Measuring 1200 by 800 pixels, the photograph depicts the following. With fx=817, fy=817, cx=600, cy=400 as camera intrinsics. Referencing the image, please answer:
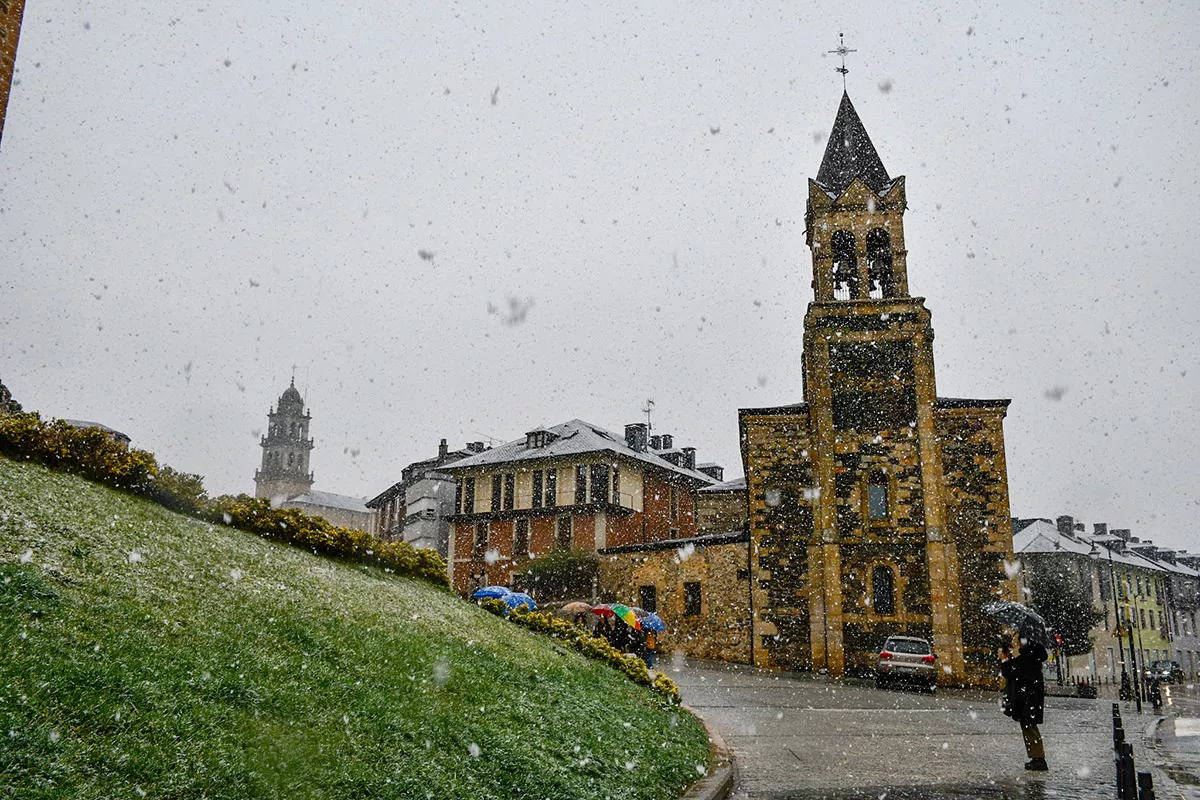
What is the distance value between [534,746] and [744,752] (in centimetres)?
533

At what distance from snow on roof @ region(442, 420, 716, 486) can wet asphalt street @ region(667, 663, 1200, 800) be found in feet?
84.6

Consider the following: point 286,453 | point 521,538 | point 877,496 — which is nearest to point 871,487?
point 877,496

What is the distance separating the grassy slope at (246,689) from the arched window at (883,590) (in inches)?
753

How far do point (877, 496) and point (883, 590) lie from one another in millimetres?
3376

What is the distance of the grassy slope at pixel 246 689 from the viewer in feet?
16.7

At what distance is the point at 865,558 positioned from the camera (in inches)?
1161

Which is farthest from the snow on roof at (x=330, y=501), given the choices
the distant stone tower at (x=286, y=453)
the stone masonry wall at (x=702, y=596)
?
the stone masonry wall at (x=702, y=596)

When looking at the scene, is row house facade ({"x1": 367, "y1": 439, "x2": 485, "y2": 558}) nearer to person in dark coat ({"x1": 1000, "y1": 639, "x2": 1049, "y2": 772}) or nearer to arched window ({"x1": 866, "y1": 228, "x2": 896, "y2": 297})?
arched window ({"x1": 866, "y1": 228, "x2": 896, "y2": 297})

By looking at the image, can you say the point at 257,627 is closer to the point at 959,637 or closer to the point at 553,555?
the point at 959,637

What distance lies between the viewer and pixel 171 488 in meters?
13.3

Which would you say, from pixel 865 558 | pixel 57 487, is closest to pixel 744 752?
pixel 57 487

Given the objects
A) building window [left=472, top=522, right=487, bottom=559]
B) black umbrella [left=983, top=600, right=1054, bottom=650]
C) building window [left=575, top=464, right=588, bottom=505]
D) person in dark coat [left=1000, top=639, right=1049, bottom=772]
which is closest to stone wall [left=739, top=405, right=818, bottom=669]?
building window [left=575, top=464, right=588, bottom=505]

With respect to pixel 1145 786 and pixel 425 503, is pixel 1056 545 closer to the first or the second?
pixel 425 503

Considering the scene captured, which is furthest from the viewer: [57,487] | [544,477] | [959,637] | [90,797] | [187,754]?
[544,477]
